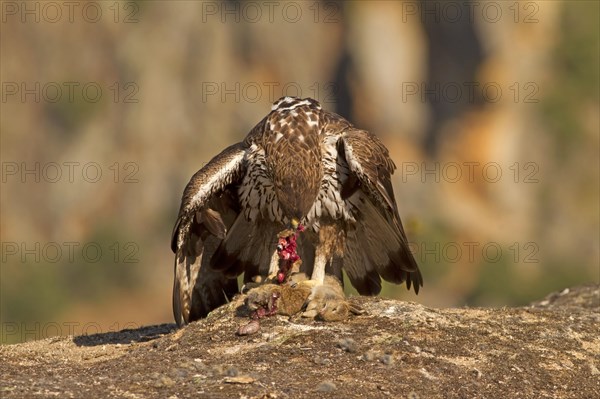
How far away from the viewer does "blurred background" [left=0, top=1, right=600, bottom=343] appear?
49.6m

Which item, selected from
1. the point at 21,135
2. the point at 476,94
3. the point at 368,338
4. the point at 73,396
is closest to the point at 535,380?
the point at 368,338

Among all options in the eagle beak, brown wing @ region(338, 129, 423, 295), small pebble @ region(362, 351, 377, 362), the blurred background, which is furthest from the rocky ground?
the blurred background

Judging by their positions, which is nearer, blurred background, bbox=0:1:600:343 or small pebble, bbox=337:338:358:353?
small pebble, bbox=337:338:358:353

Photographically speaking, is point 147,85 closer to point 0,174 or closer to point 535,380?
point 0,174

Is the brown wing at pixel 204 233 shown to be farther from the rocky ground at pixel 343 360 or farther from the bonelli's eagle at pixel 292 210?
the rocky ground at pixel 343 360

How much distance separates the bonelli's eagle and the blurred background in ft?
114

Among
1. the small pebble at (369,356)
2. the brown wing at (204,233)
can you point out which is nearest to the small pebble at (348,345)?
the small pebble at (369,356)

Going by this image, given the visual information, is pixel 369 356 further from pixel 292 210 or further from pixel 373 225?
pixel 373 225

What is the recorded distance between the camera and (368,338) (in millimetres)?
10398

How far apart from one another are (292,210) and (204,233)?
61.0 inches

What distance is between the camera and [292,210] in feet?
36.3

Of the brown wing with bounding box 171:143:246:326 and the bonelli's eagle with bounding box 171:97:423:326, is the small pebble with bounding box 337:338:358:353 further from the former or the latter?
the brown wing with bounding box 171:143:246:326

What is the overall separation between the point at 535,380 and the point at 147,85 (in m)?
45.6

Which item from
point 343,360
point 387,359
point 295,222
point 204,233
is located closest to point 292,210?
point 295,222
